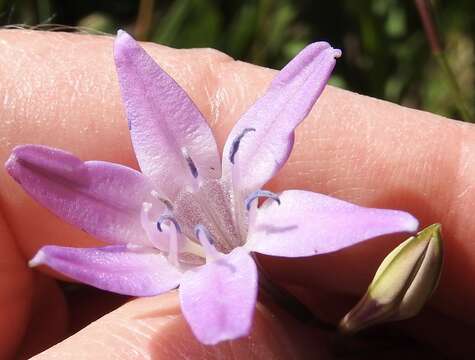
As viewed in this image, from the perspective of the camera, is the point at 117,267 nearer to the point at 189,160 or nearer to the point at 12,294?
the point at 189,160

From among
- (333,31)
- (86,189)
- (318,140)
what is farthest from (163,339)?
(333,31)

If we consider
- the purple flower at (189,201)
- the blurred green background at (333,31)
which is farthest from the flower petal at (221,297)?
the blurred green background at (333,31)

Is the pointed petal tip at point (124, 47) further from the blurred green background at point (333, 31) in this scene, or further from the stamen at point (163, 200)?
the blurred green background at point (333, 31)

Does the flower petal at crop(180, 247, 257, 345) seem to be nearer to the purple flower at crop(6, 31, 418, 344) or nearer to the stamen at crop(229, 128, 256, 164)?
the purple flower at crop(6, 31, 418, 344)

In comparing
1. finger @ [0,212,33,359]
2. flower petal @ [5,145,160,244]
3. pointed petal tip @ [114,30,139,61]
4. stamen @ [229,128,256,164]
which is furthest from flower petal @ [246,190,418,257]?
finger @ [0,212,33,359]

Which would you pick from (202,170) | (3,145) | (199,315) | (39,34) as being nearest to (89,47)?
(39,34)

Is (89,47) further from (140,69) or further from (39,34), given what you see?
(140,69)
